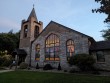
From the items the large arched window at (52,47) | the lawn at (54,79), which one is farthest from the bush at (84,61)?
the large arched window at (52,47)

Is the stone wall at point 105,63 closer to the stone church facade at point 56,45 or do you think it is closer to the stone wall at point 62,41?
the stone church facade at point 56,45

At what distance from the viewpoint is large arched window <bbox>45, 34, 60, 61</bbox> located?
2463cm

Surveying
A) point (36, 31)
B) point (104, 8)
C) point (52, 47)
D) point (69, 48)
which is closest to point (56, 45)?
point (52, 47)

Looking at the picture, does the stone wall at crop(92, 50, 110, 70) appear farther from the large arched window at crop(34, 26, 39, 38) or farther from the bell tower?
the large arched window at crop(34, 26, 39, 38)

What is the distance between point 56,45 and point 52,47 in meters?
1.14

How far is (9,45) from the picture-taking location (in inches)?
1567

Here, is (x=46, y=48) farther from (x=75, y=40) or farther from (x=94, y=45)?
(x=94, y=45)

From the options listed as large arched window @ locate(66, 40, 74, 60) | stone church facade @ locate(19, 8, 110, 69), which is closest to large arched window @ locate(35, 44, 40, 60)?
stone church facade @ locate(19, 8, 110, 69)

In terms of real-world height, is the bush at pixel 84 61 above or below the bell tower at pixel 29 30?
below

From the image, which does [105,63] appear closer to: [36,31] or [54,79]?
[54,79]

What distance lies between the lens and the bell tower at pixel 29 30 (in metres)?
30.3

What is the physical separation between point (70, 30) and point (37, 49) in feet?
32.0

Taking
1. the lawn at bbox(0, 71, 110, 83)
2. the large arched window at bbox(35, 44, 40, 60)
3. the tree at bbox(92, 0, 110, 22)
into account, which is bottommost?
the lawn at bbox(0, 71, 110, 83)

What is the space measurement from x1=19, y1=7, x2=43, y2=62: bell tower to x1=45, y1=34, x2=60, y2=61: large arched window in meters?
5.64
